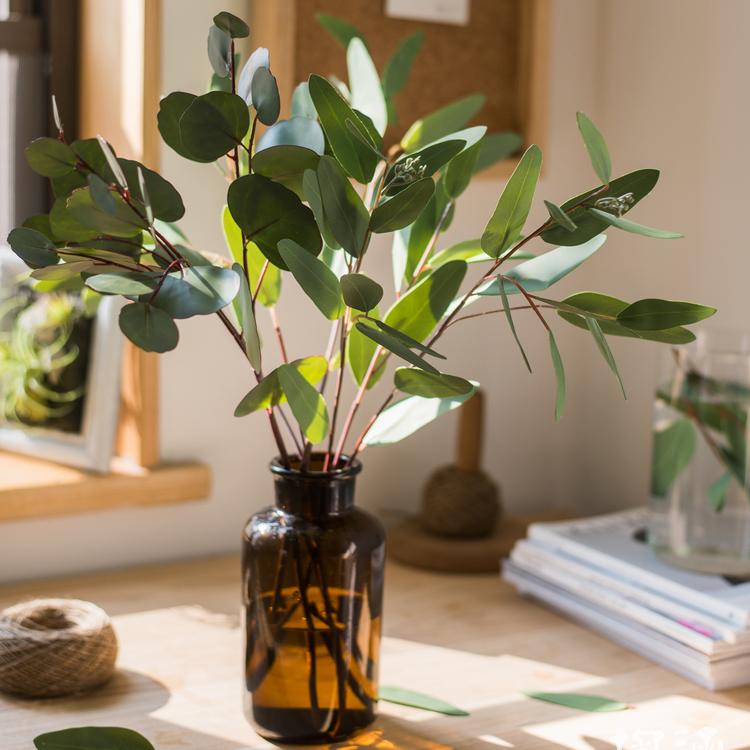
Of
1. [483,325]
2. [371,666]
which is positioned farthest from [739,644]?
[483,325]

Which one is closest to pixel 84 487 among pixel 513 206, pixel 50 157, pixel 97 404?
pixel 97 404

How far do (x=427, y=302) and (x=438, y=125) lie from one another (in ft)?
1.12

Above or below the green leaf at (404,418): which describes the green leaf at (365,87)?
above

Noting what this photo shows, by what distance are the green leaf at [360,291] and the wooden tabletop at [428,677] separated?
0.36 meters

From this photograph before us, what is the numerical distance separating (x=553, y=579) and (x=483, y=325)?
1.37 feet

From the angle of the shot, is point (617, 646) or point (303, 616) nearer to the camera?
point (303, 616)

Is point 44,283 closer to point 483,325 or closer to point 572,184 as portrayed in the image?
point 483,325

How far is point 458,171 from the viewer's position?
908 millimetres

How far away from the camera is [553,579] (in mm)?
1188

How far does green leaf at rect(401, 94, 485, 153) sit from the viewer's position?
109cm

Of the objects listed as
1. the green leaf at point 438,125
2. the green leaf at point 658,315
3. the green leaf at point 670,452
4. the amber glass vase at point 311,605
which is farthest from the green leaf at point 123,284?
the green leaf at point 670,452

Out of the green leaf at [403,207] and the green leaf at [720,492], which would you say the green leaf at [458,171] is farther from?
the green leaf at [720,492]

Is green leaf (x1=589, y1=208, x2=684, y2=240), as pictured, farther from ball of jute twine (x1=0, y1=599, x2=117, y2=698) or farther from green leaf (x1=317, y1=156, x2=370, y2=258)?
ball of jute twine (x1=0, y1=599, x2=117, y2=698)

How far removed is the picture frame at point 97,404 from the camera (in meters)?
1.26
